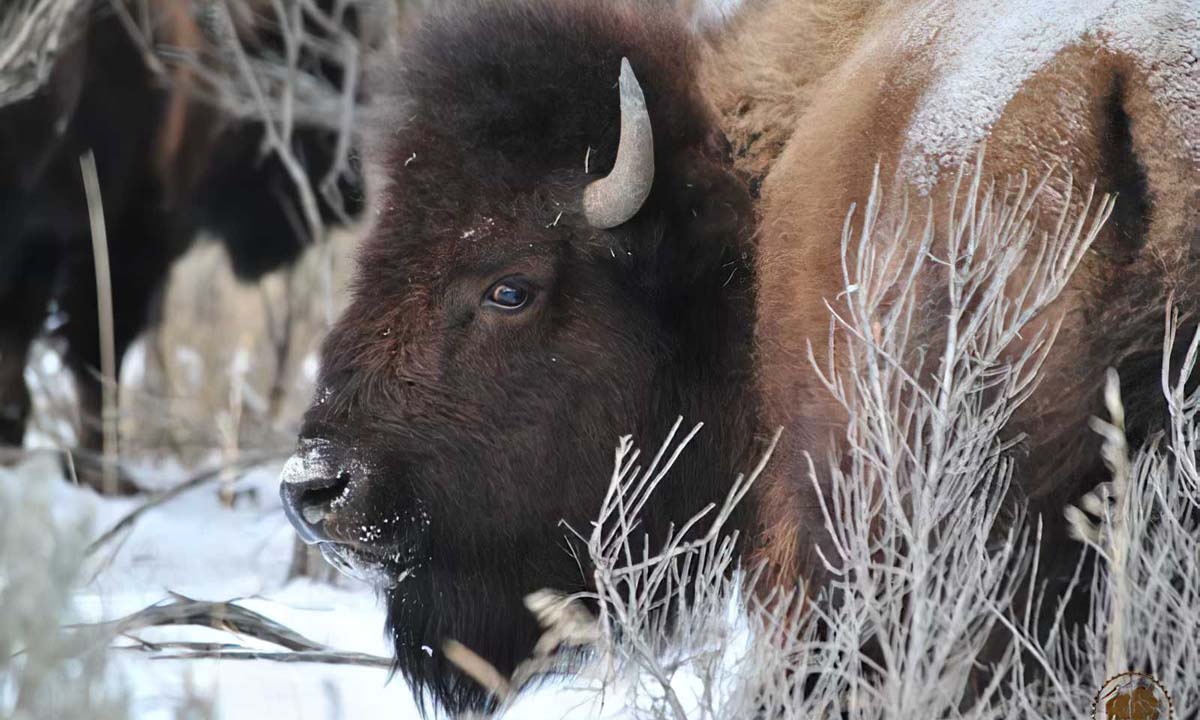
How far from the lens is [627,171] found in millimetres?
2887

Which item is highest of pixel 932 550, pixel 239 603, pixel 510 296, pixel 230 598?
pixel 510 296

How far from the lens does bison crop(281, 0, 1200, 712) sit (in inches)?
Result: 112

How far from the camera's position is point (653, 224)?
300 cm

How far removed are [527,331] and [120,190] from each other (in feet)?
14.9

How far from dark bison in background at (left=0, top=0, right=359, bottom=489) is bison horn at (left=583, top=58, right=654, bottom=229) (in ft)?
12.4

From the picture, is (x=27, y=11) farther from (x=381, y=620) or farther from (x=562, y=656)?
(x=562, y=656)

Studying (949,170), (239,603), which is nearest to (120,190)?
(239,603)

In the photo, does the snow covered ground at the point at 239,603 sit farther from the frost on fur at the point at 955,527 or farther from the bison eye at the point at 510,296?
the bison eye at the point at 510,296

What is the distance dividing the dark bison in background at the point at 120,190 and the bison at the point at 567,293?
359 centimetres

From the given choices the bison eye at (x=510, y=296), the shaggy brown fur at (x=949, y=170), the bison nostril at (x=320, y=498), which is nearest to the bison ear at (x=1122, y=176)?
the shaggy brown fur at (x=949, y=170)

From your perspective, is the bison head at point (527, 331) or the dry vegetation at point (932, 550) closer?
the dry vegetation at point (932, 550)

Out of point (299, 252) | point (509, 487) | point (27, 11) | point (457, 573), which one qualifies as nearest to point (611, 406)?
point (509, 487)

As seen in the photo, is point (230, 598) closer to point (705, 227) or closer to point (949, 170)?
point (705, 227)

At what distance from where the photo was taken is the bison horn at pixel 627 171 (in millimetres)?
2840
